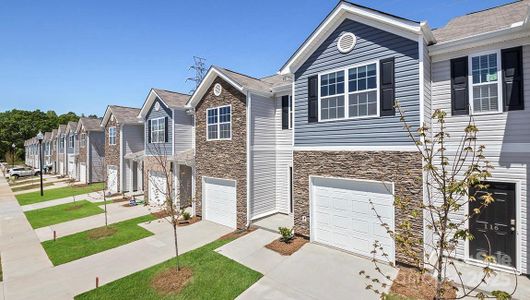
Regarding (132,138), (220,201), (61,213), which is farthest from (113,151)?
(220,201)

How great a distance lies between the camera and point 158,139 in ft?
66.1

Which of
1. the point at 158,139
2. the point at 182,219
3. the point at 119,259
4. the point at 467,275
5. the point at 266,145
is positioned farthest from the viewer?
the point at 158,139

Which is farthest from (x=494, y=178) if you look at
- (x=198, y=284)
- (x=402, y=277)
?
(x=198, y=284)

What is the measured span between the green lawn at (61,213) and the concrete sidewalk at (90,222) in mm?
924

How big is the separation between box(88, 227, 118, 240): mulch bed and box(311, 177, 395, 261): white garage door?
1058 cm

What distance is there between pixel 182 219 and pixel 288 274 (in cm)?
900

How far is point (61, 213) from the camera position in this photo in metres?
19.2

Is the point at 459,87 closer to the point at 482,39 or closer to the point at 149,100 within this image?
the point at 482,39

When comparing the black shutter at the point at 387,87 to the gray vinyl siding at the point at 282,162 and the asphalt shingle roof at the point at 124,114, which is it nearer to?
the gray vinyl siding at the point at 282,162

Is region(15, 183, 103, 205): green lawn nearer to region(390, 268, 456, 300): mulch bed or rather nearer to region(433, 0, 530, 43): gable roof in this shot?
region(390, 268, 456, 300): mulch bed

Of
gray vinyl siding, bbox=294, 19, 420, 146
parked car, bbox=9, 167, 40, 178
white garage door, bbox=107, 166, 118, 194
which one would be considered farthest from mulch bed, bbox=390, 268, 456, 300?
parked car, bbox=9, 167, 40, 178

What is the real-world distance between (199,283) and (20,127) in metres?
94.5

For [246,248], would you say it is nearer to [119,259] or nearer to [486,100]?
[119,259]

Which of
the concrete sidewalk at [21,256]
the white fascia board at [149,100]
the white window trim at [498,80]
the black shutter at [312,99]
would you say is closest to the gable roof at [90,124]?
the white fascia board at [149,100]
